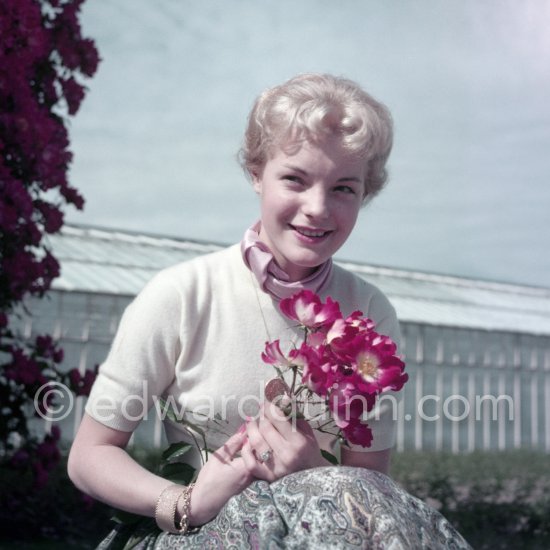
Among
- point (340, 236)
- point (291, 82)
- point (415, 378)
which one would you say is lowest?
point (415, 378)

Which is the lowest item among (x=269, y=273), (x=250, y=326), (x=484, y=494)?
(x=484, y=494)

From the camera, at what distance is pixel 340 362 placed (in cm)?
177

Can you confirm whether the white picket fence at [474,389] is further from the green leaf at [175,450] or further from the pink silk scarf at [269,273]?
the green leaf at [175,450]

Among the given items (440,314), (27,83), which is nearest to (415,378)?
(440,314)

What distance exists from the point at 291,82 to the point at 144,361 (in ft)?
2.85

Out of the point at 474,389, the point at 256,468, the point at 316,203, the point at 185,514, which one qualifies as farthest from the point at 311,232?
the point at 474,389

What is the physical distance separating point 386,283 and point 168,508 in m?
11.9

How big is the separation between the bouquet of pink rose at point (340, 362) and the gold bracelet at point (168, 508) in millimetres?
355

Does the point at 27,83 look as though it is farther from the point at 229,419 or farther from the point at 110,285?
the point at 110,285

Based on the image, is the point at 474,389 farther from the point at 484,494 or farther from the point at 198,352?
the point at 198,352

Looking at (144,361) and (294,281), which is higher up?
(294,281)

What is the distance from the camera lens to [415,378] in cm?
1103

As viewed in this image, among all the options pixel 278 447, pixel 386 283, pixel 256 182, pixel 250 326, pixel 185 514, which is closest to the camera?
pixel 278 447

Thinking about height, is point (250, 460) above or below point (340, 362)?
below
